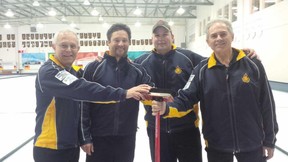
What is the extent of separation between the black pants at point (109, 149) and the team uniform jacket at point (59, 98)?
242 millimetres

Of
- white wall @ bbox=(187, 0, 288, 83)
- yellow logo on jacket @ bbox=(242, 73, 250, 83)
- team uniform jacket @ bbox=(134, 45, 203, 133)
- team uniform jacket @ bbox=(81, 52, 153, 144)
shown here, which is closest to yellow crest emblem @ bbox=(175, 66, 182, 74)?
team uniform jacket @ bbox=(134, 45, 203, 133)

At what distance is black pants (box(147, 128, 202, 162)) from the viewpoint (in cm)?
242

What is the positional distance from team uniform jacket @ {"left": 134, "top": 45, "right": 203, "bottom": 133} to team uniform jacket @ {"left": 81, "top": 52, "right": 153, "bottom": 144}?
25 centimetres

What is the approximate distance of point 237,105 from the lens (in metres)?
1.92

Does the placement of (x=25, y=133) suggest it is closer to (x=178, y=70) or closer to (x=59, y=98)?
(x=59, y=98)

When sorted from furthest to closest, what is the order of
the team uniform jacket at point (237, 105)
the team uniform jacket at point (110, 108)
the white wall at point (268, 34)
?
the white wall at point (268, 34)
the team uniform jacket at point (110, 108)
the team uniform jacket at point (237, 105)

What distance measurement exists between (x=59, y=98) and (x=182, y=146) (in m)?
1.11

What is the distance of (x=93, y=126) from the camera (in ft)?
7.36

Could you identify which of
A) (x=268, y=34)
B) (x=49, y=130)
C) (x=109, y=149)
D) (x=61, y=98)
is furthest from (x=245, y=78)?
(x=268, y=34)

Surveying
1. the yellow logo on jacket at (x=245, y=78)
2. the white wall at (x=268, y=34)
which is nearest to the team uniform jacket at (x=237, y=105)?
the yellow logo on jacket at (x=245, y=78)

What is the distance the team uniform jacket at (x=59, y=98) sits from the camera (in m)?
1.96

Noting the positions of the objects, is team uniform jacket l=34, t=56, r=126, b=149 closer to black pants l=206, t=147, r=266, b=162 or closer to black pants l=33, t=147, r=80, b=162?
black pants l=33, t=147, r=80, b=162

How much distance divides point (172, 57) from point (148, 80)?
1.11 feet

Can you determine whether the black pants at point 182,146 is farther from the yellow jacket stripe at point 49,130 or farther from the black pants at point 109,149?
the yellow jacket stripe at point 49,130
